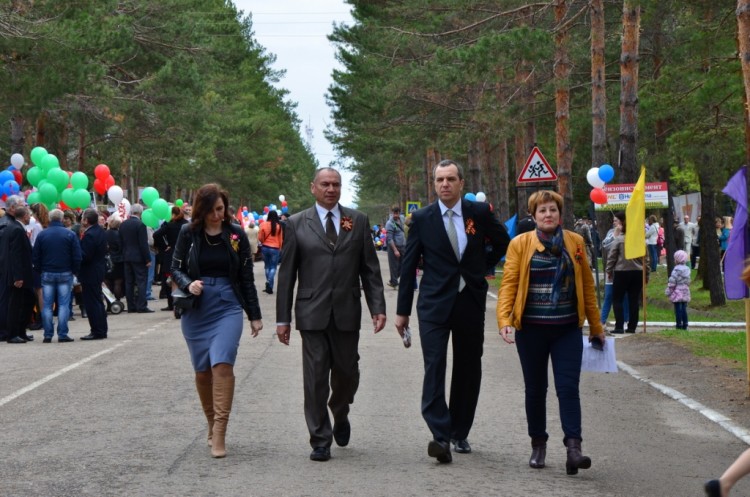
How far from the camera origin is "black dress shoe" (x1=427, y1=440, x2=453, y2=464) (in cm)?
806

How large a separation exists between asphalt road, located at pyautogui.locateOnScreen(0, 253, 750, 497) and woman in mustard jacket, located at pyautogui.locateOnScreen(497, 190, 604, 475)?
1.84 feet

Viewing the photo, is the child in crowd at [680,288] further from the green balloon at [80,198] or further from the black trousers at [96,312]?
the green balloon at [80,198]

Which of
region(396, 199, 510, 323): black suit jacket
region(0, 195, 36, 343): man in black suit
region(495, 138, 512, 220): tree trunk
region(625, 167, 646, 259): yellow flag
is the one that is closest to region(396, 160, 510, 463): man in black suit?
region(396, 199, 510, 323): black suit jacket

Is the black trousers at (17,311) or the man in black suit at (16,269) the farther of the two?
the black trousers at (17,311)

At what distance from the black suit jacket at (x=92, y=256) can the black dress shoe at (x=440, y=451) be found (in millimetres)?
11406

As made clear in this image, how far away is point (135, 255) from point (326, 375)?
15.8 metres

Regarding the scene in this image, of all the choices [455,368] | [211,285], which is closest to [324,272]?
[211,285]

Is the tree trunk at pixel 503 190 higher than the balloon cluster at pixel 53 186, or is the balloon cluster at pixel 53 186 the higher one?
the tree trunk at pixel 503 190

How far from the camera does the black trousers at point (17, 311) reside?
17.9 m

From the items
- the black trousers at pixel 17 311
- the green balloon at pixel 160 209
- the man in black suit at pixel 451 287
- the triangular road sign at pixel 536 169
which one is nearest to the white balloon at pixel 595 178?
the triangular road sign at pixel 536 169

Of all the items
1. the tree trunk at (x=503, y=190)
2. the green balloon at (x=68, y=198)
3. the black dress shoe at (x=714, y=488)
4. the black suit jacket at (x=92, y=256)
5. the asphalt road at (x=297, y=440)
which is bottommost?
the asphalt road at (x=297, y=440)

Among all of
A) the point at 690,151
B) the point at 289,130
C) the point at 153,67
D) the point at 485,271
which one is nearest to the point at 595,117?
the point at 690,151

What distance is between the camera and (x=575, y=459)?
25.3ft

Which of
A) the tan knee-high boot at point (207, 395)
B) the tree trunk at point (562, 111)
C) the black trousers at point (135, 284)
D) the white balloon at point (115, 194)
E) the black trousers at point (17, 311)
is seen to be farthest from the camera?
the white balloon at point (115, 194)
